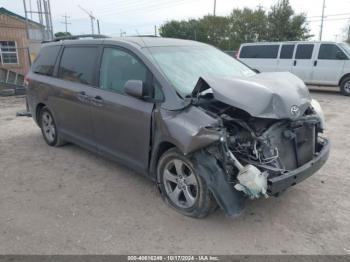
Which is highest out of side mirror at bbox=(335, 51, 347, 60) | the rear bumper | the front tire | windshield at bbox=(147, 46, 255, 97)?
windshield at bbox=(147, 46, 255, 97)

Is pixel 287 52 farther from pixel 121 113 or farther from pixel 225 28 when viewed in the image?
pixel 225 28

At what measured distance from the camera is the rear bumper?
9.64 ft

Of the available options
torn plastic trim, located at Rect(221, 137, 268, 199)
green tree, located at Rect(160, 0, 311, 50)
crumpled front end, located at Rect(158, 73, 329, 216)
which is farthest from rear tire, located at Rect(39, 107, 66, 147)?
green tree, located at Rect(160, 0, 311, 50)

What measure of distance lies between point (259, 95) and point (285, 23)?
93.0 feet

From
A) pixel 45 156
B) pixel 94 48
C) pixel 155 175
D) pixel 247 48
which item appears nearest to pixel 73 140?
pixel 45 156

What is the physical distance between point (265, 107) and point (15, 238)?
271 cm

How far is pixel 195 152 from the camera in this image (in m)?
3.19

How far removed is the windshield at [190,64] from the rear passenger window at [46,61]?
2286 mm

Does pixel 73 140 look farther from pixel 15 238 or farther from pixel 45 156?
pixel 15 238

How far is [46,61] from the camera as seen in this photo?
5.66m

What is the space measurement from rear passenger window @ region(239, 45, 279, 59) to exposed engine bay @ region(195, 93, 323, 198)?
10294 millimetres

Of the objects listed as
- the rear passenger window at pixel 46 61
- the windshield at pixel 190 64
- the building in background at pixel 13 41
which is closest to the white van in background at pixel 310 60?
the windshield at pixel 190 64

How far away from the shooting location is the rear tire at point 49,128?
566cm

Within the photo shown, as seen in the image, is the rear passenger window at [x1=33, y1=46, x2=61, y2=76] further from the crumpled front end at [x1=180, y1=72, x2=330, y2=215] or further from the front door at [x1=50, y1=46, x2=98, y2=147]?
the crumpled front end at [x1=180, y1=72, x2=330, y2=215]
